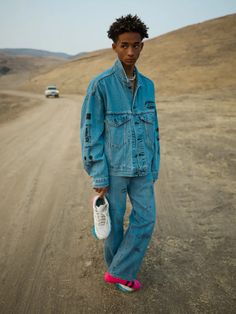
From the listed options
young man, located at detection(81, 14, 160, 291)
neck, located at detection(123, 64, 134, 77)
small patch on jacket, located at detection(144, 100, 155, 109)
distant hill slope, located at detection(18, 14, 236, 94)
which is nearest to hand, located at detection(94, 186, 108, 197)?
young man, located at detection(81, 14, 160, 291)

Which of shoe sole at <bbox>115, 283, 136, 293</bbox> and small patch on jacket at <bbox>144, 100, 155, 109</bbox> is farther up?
small patch on jacket at <bbox>144, 100, 155, 109</bbox>

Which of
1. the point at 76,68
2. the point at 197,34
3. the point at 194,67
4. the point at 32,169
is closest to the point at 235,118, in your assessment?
the point at 32,169

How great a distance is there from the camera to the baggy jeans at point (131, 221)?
8.83 feet

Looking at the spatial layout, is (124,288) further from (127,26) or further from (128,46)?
(127,26)

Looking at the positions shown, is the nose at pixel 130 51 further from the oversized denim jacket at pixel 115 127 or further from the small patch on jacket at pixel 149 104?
the small patch on jacket at pixel 149 104

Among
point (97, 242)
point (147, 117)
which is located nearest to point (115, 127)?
point (147, 117)

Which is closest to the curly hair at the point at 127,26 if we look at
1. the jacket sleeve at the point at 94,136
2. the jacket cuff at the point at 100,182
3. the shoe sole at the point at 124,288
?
the jacket sleeve at the point at 94,136

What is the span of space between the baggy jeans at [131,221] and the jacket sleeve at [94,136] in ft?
0.44

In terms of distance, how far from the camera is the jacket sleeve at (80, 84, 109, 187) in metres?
2.50

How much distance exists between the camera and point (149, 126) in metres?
2.69

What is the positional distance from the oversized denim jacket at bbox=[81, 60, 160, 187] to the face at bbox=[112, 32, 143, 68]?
0.23 ft

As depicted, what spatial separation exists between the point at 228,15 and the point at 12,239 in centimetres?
5393

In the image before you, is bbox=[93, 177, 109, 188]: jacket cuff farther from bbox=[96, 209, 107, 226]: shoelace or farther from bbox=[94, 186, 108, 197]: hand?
bbox=[96, 209, 107, 226]: shoelace

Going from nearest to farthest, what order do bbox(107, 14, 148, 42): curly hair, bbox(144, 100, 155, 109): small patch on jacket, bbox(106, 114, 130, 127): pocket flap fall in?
bbox(107, 14, 148, 42): curly hair
bbox(106, 114, 130, 127): pocket flap
bbox(144, 100, 155, 109): small patch on jacket
